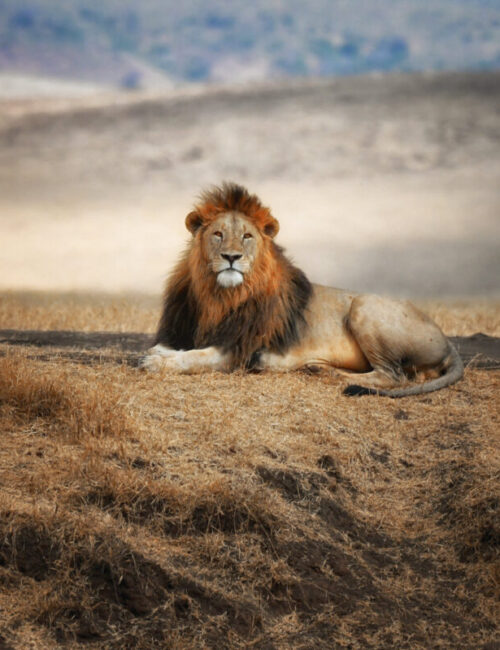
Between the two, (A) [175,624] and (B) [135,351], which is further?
(B) [135,351]

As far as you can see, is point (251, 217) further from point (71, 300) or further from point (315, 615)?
point (71, 300)

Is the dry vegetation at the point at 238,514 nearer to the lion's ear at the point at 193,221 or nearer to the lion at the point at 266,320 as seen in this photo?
the lion at the point at 266,320

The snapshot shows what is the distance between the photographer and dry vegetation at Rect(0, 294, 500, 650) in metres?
4.81

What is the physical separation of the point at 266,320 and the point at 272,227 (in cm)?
89

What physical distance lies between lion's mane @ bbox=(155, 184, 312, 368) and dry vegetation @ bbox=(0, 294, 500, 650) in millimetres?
532

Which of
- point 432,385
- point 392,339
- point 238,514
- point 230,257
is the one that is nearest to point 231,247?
point 230,257

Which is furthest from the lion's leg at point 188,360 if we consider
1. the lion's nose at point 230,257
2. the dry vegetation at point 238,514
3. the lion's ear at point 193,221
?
the lion's ear at point 193,221

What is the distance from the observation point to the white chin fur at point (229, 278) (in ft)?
26.5

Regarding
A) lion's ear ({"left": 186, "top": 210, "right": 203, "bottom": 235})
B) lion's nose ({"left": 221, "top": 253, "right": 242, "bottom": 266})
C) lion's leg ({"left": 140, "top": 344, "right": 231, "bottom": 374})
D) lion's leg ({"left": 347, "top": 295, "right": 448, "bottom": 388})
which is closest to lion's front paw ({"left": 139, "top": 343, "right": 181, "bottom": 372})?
lion's leg ({"left": 140, "top": 344, "right": 231, "bottom": 374})

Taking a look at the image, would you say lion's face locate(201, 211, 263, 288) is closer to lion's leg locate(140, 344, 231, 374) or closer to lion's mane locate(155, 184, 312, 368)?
lion's mane locate(155, 184, 312, 368)

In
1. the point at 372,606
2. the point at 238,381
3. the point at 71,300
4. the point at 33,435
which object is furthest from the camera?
the point at 71,300

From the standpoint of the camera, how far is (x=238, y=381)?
7793mm

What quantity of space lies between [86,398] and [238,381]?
159 centimetres

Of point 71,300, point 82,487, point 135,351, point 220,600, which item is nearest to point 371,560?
point 220,600
